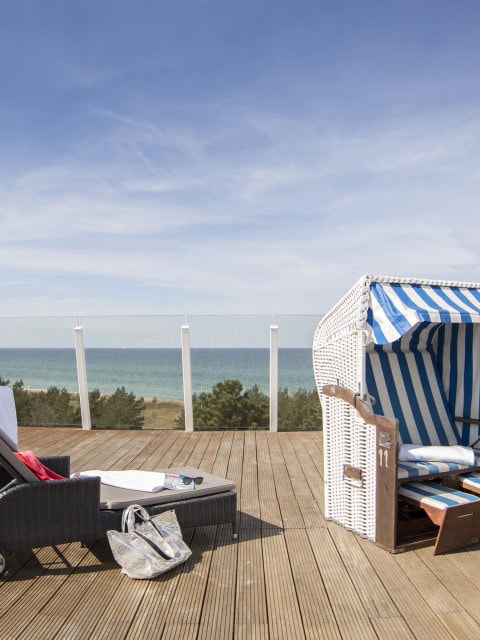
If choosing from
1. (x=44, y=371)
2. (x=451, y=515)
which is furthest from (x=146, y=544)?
(x=44, y=371)

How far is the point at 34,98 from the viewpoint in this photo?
31.5 ft

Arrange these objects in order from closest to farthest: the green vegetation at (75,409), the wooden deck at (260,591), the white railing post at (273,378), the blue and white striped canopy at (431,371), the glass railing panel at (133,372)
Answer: the wooden deck at (260,591)
the blue and white striped canopy at (431,371)
the white railing post at (273,378)
the glass railing panel at (133,372)
the green vegetation at (75,409)

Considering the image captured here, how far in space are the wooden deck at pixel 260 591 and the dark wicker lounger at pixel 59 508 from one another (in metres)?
0.22

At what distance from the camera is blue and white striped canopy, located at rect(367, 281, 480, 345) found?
11.4 feet

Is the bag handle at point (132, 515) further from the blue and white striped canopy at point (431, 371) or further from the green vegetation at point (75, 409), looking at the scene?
the green vegetation at point (75, 409)

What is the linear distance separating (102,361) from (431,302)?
5.41 m

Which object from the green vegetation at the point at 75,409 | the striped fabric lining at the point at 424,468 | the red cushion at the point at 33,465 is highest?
the red cushion at the point at 33,465

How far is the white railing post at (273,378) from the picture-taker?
7.50 m

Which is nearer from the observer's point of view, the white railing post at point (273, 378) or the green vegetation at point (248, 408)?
the white railing post at point (273, 378)

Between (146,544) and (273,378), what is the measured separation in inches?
180

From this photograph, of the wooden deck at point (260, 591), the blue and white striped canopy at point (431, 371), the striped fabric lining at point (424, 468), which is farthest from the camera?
the blue and white striped canopy at point (431, 371)

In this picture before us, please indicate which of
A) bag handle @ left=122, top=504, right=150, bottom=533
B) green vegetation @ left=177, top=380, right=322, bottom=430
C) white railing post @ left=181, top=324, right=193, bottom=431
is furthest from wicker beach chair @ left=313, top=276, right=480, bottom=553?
white railing post @ left=181, top=324, right=193, bottom=431

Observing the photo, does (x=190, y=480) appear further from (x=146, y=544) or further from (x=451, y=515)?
(x=451, y=515)

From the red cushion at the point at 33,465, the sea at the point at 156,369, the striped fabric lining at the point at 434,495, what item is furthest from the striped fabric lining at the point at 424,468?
the sea at the point at 156,369
